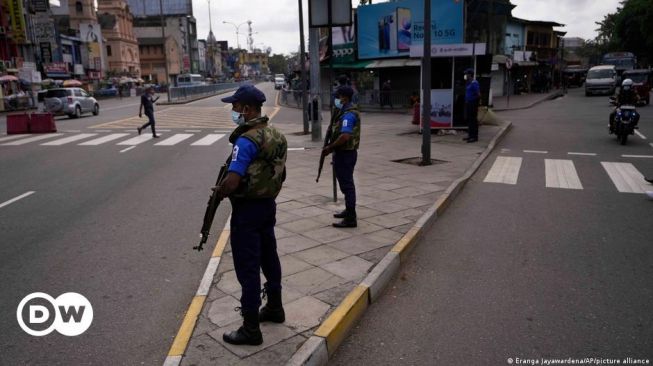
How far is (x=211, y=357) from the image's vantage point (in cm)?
359

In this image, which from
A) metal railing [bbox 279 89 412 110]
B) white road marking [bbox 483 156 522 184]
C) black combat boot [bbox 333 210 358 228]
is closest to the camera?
black combat boot [bbox 333 210 358 228]

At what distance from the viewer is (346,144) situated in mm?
6406

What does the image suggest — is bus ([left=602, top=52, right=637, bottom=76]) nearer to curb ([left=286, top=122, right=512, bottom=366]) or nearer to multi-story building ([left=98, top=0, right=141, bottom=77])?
curb ([left=286, top=122, right=512, bottom=366])

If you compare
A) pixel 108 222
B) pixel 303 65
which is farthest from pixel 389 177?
pixel 303 65

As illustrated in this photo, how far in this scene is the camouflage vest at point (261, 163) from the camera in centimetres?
350

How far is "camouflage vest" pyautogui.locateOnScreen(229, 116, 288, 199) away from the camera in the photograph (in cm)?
350

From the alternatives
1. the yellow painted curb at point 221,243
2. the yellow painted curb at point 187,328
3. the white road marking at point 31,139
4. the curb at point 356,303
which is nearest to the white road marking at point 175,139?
the white road marking at point 31,139

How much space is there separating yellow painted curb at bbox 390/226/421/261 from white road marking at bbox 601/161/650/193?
15.5 ft

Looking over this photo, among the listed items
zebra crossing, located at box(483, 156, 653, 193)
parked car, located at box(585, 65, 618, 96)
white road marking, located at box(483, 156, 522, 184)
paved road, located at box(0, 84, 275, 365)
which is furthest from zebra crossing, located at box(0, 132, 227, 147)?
parked car, located at box(585, 65, 618, 96)

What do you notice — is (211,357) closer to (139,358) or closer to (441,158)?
(139,358)

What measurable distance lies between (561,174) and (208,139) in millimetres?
11238

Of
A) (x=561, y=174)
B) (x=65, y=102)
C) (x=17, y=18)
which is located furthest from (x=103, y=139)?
(x=17, y=18)

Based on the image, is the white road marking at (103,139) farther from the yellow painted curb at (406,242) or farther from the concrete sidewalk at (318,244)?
the yellow painted curb at (406,242)

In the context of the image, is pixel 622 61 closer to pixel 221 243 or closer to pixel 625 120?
pixel 625 120
